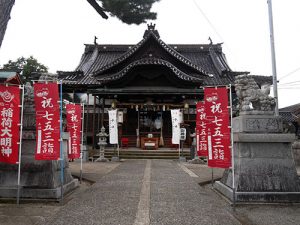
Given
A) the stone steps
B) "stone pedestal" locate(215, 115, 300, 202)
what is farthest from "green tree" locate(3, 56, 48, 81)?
"stone pedestal" locate(215, 115, 300, 202)

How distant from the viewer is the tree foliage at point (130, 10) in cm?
509

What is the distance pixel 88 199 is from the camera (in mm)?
6484

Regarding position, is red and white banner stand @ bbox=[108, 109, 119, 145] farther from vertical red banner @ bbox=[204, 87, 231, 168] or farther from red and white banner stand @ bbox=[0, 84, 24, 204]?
vertical red banner @ bbox=[204, 87, 231, 168]

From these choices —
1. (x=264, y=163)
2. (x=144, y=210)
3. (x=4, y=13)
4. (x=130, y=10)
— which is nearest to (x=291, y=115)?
(x=264, y=163)

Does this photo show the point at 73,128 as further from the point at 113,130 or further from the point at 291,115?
the point at 291,115

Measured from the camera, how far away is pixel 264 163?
6402 mm

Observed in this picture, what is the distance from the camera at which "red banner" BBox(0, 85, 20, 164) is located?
20.0ft

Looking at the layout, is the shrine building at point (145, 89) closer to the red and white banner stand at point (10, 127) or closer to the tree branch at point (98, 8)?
the red and white banner stand at point (10, 127)

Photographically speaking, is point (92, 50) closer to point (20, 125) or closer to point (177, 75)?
point (177, 75)

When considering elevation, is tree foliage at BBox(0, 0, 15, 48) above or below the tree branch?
below

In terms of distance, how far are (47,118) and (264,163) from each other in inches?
198

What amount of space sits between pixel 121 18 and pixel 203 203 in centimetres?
424

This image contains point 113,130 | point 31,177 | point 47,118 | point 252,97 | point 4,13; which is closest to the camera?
point 4,13

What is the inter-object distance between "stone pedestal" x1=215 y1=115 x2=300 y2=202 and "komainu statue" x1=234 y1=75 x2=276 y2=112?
0.26 metres
